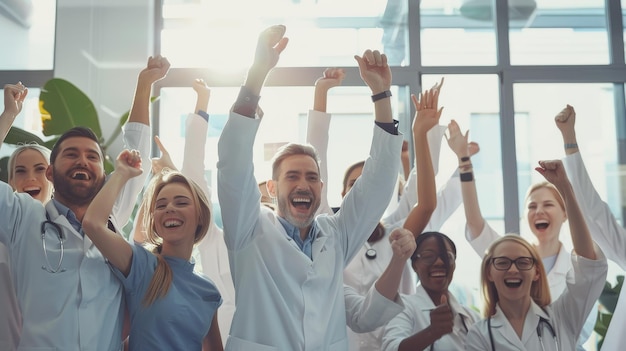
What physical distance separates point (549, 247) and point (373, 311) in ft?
5.09

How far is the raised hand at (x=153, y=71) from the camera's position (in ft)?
8.95

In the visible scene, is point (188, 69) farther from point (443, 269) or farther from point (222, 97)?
point (443, 269)

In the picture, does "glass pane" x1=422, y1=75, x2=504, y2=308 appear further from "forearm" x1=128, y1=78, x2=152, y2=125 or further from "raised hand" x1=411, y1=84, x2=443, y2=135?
"forearm" x1=128, y1=78, x2=152, y2=125

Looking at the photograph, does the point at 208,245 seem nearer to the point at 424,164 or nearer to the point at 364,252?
the point at 364,252

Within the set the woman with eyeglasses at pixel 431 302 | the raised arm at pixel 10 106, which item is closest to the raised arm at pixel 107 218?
the raised arm at pixel 10 106

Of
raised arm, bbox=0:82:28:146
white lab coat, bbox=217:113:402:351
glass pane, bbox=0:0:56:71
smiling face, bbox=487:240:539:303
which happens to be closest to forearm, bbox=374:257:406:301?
white lab coat, bbox=217:113:402:351

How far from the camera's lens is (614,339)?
294 centimetres

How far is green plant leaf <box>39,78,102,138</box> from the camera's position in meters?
4.16

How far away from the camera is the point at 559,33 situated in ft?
16.8

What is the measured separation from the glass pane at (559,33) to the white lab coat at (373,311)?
3276 mm

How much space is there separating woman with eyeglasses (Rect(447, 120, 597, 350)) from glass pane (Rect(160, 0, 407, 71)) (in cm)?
175

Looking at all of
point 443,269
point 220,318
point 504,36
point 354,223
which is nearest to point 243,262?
point 354,223

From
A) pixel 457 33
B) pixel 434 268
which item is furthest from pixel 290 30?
pixel 434 268

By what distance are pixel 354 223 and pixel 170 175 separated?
68 centimetres
